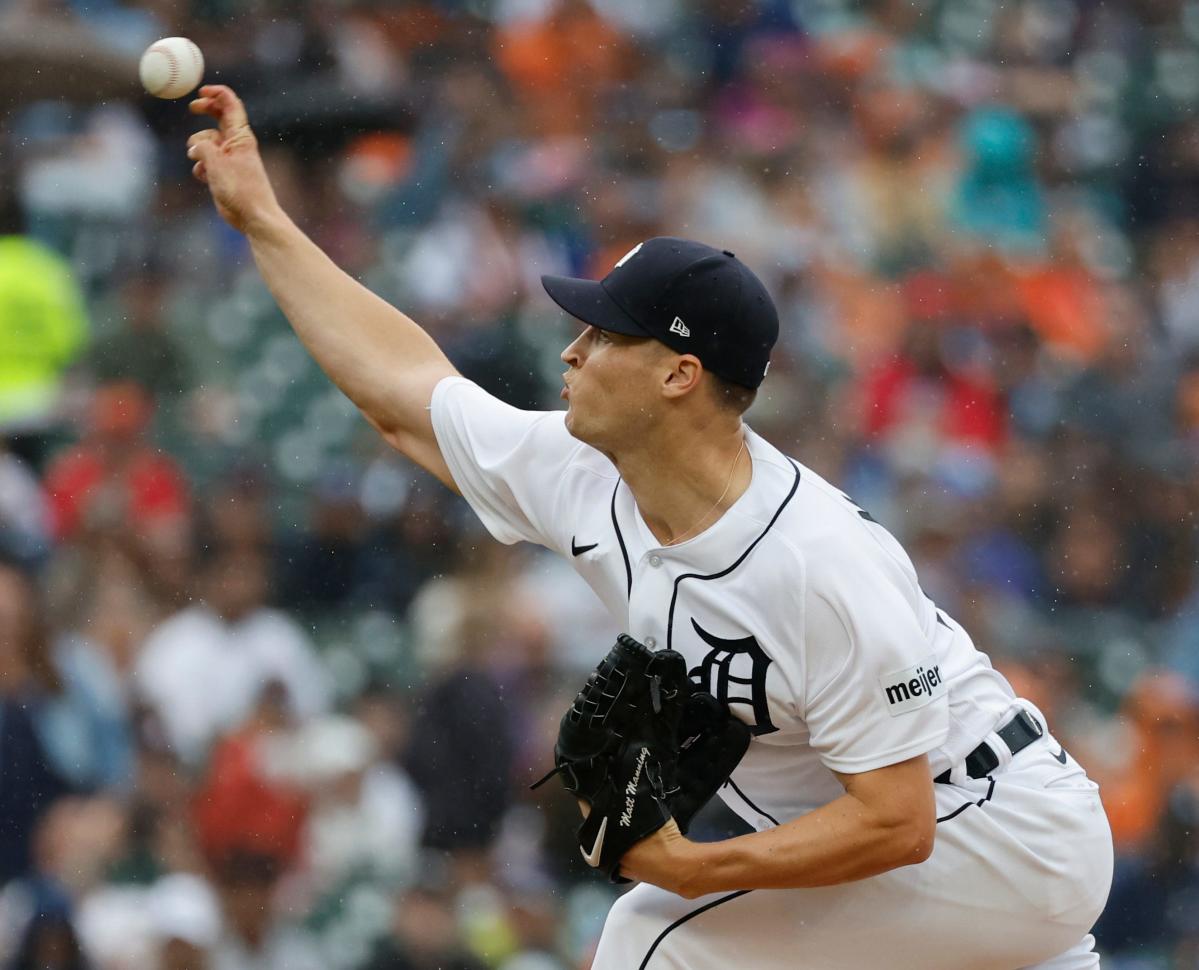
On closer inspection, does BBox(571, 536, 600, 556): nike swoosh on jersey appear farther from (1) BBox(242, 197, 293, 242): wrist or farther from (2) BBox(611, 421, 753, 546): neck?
(1) BBox(242, 197, 293, 242): wrist

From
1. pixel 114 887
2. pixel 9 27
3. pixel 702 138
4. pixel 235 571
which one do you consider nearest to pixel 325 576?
pixel 235 571

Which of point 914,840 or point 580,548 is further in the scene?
point 580,548

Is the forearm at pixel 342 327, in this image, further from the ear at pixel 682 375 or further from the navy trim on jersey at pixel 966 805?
the navy trim on jersey at pixel 966 805

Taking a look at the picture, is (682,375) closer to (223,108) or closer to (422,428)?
(422,428)

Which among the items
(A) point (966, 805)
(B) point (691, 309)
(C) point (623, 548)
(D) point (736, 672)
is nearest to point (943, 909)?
(A) point (966, 805)

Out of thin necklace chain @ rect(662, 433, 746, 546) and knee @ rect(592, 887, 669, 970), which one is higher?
thin necklace chain @ rect(662, 433, 746, 546)

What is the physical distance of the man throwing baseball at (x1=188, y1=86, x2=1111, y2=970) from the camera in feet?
9.95

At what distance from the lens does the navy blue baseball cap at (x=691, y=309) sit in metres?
3.17

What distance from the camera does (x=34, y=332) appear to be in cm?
847

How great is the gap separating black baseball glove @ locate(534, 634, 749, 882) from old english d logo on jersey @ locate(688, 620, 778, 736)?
31 mm

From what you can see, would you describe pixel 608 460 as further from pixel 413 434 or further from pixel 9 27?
pixel 9 27

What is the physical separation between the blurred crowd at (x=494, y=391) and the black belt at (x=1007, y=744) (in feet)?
9.54

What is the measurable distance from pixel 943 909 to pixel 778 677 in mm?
567

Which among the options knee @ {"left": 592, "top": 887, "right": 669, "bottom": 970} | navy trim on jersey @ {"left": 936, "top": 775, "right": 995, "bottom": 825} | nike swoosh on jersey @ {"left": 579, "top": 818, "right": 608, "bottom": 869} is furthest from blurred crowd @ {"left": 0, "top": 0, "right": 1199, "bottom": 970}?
nike swoosh on jersey @ {"left": 579, "top": 818, "right": 608, "bottom": 869}
